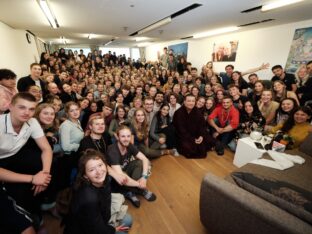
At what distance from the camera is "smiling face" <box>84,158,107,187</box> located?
4.37 feet

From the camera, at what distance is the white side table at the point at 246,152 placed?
2611 mm

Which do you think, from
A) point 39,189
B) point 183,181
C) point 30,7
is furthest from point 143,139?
point 30,7

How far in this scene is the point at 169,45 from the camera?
12164 mm

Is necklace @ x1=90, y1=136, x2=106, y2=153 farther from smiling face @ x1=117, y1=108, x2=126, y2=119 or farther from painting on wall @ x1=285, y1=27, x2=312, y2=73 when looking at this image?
painting on wall @ x1=285, y1=27, x2=312, y2=73

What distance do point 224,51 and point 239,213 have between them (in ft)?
27.4

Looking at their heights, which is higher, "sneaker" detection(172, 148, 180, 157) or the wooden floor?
"sneaker" detection(172, 148, 180, 157)

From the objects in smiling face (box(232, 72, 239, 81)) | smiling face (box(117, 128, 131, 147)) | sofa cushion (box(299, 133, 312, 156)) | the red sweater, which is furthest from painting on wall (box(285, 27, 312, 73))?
smiling face (box(117, 128, 131, 147))

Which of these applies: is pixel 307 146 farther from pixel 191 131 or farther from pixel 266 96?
pixel 191 131

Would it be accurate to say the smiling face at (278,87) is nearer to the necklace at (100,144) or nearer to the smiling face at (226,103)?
the smiling face at (226,103)

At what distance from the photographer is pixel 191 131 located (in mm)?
3492

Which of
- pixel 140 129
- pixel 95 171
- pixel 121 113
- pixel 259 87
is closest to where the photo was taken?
pixel 95 171

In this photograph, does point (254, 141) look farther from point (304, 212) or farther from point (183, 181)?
point (304, 212)

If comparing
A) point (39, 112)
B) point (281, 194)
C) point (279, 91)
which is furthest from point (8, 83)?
point (279, 91)

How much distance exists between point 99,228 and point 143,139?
1.90 meters
